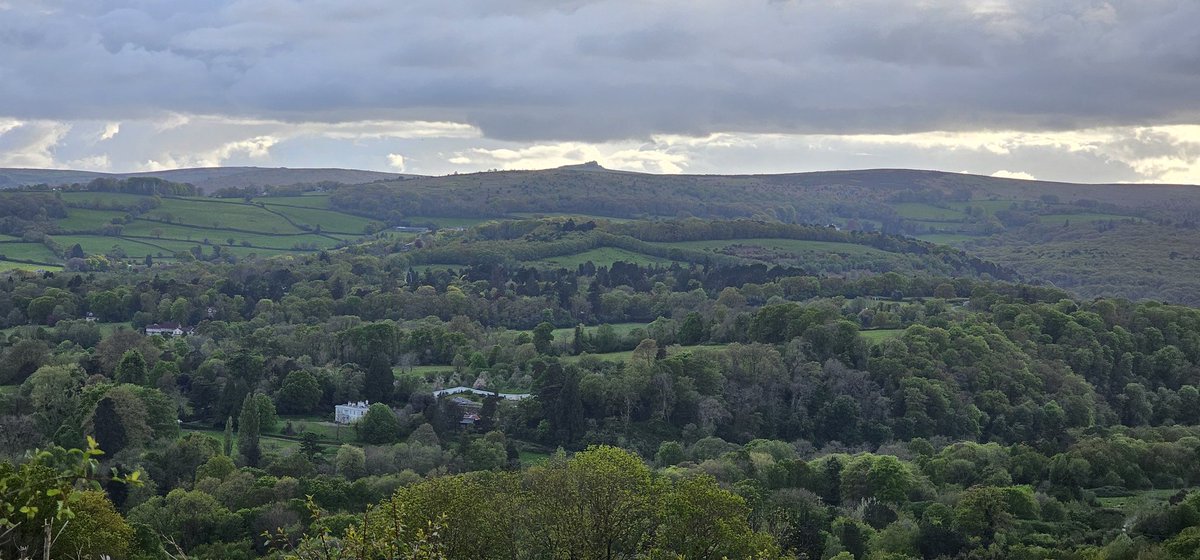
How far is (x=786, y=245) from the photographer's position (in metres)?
180

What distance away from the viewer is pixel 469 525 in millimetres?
33562

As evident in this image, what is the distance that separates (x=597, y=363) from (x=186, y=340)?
3874 cm

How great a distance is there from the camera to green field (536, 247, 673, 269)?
A: 6197 inches

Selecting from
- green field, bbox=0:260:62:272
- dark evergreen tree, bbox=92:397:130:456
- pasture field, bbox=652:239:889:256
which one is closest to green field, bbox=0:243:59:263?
green field, bbox=0:260:62:272

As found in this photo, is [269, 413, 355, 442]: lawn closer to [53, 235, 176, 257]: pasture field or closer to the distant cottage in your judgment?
the distant cottage

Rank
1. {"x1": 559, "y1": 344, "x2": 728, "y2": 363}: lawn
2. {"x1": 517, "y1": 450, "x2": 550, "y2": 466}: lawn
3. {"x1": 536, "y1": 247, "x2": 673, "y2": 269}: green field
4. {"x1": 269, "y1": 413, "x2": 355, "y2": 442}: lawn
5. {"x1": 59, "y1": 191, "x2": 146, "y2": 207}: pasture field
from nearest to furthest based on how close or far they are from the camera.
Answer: {"x1": 517, "y1": 450, "x2": 550, "y2": 466}: lawn → {"x1": 269, "y1": 413, "x2": 355, "y2": 442}: lawn → {"x1": 559, "y1": 344, "x2": 728, "y2": 363}: lawn → {"x1": 536, "y1": 247, "x2": 673, "y2": 269}: green field → {"x1": 59, "y1": 191, "x2": 146, "y2": 207}: pasture field

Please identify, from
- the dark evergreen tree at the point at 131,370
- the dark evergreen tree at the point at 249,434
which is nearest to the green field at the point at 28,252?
the dark evergreen tree at the point at 131,370

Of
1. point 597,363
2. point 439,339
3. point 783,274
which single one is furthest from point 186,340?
point 783,274

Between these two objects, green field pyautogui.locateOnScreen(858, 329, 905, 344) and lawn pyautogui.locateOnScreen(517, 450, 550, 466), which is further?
green field pyautogui.locateOnScreen(858, 329, 905, 344)

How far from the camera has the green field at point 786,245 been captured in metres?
175

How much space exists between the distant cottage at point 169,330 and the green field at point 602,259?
55.5 m

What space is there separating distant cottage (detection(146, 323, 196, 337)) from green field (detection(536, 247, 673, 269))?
55.5 m

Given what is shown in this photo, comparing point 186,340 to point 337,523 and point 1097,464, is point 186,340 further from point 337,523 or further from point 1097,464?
point 1097,464

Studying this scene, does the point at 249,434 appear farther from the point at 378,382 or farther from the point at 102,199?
the point at 102,199
